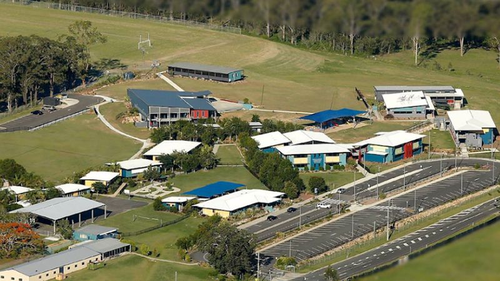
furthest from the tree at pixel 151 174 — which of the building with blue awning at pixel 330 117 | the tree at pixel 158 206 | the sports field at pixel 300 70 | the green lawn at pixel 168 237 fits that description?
the sports field at pixel 300 70

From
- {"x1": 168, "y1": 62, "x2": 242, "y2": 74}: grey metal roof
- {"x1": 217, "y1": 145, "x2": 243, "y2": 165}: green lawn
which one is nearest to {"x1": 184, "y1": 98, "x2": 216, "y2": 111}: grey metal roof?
{"x1": 217, "y1": 145, "x2": 243, "y2": 165}: green lawn

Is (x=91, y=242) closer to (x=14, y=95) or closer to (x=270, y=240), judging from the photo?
(x=270, y=240)

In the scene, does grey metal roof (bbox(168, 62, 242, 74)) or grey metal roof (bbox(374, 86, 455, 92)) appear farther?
grey metal roof (bbox(168, 62, 242, 74))

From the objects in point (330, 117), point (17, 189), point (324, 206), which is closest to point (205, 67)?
point (330, 117)

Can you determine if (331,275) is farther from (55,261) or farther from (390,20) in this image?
(390,20)

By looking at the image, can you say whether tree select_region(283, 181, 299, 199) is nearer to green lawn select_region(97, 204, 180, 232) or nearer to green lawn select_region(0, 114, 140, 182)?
green lawn select_region(97, 204, 180, 232)

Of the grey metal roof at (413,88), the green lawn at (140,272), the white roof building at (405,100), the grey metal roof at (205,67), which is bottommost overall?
the green lawn at (140,272)

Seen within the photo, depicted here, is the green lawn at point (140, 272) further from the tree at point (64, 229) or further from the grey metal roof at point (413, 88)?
the grey metal roof at point (413, 88)
